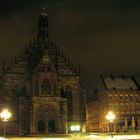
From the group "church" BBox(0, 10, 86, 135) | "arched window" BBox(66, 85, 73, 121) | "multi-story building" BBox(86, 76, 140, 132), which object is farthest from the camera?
"multi-story building" BBox(86, 76, 140, 132)

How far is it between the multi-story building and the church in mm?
11945

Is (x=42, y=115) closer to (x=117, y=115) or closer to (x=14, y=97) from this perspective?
(x=14, y=97)

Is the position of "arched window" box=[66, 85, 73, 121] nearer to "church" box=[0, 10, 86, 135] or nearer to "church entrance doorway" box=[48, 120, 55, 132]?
"church" box=[0, 10, 86, 135]

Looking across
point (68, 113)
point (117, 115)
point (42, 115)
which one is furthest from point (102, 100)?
point (42, 115)

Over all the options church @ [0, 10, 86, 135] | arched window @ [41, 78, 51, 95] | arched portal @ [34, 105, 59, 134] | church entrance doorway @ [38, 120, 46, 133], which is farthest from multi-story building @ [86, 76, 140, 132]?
arched window @ [41, 78, 51, 95]

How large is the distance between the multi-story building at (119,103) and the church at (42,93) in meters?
11.9

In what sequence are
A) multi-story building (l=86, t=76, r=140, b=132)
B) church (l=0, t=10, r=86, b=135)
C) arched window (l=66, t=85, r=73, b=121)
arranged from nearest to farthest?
church (l=0, t=10, r=86, b=135)
arched window (l=66, t=85, r=73, b=121)
multi-story building (l=86, t=76, r=140, b=132)

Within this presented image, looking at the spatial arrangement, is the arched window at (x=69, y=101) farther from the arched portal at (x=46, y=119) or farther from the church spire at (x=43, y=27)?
the church spire at (x=43, y=27)

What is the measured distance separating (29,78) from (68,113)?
44.8 feet

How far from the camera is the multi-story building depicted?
323ft

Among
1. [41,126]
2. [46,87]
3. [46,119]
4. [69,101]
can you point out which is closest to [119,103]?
[69,101]

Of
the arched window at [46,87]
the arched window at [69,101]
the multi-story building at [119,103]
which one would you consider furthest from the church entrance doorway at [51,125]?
the multi-story building at [119,103]

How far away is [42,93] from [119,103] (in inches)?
998

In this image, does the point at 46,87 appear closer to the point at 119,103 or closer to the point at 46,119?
the point at 46,119
